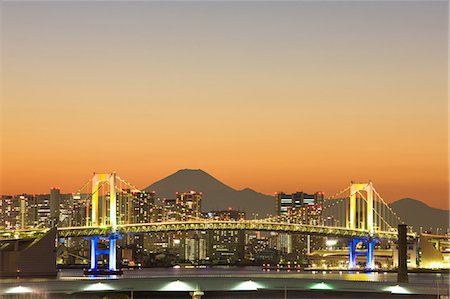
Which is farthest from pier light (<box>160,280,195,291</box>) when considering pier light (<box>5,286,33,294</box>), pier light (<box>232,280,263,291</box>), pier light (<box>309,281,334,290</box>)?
pier light (<box>5,286,33,294</box>)

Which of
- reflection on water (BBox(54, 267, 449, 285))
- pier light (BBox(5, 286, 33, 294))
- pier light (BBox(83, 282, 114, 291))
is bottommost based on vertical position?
pier light (BBox(5, 286, 33, 294))

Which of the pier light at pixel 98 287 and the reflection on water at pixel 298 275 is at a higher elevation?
the reflection on water at pixel 298 275

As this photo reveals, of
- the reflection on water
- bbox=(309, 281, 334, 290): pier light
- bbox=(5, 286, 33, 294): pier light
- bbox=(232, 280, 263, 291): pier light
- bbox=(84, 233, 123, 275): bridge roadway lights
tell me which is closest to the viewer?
bbox=(5, 286, 33, 294): pier light

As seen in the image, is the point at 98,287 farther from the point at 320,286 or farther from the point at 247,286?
the point at 320,286

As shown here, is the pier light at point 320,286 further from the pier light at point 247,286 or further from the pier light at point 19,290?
the pier light at point 19,290

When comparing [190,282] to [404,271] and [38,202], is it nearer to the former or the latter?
[404,271]

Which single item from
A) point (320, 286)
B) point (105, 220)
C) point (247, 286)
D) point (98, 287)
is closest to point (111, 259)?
point (105, 220)

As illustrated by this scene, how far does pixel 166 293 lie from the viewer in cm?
4628

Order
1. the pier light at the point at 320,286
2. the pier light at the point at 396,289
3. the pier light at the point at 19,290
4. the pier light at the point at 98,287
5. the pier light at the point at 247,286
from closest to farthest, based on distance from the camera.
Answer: the pier light at the point at 19,290
the pier light at the point at 396,289
the pier light at the point at 98,287
the pier light at the point at 320,286
the pier light at the point at 247,286

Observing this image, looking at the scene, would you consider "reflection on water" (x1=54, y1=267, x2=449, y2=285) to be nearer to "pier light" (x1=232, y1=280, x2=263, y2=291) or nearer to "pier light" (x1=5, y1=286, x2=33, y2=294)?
"pier light" (x1=232, y1=280, x2=263, y2=291)

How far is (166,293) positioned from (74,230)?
1453 centimetres

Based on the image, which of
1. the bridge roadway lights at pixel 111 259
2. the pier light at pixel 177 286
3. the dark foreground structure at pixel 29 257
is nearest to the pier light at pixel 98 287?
the pier light at pixel 177 286

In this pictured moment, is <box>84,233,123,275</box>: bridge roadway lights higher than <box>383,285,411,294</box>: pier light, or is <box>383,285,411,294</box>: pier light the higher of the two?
<box>84,233,123,275</box>: bridge roadway lights

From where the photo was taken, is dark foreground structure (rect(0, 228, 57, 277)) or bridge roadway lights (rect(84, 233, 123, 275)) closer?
dark foreground structure (rect(0, 228, 57, 277))
